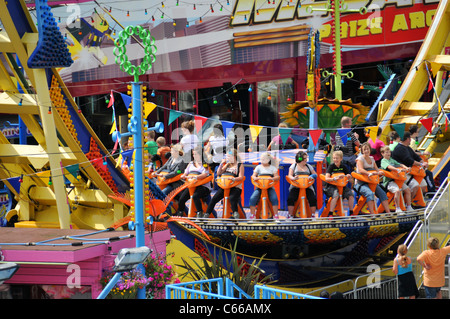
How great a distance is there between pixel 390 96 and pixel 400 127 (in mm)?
8587

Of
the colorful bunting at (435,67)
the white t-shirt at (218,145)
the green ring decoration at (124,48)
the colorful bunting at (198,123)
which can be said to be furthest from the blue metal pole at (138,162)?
the colorful bunting at (435,67)

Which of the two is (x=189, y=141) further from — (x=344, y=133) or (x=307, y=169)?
(x=344, y=133)

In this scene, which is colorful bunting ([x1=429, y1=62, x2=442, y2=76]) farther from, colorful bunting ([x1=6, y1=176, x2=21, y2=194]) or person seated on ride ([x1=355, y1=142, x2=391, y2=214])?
colorful bunting ([x1=6, y1=176, x2=21, y2=194])

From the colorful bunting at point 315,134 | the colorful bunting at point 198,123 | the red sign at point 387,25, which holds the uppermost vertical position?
the red sign at point 387,25

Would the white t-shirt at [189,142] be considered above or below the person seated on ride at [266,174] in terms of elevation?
above

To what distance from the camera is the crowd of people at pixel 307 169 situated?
14.3 meters

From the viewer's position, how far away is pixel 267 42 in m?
25.2

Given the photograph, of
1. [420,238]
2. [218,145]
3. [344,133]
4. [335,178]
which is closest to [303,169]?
[335,178]

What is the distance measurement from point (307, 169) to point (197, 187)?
205 cm

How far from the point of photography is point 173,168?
15102mm

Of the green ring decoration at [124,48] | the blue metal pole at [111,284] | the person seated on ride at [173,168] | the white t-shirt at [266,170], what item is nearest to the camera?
the blue metal pole at [111,284]

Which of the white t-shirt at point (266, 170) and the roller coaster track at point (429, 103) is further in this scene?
the roller coaster track at point (429, 103)

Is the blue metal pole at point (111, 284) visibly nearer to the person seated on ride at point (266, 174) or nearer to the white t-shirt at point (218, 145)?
the person seated on ride at point (266, 174)

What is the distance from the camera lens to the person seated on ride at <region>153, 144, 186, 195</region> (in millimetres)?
15047
